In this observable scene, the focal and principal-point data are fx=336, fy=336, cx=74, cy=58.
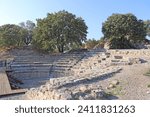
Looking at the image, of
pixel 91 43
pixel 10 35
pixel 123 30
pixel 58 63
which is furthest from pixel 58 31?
pixel 91 43

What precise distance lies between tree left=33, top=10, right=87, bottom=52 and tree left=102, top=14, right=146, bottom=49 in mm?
3484

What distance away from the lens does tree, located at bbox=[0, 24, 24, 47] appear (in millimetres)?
44894

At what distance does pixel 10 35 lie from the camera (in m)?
45.0

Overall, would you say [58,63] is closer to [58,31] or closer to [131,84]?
[58,31]

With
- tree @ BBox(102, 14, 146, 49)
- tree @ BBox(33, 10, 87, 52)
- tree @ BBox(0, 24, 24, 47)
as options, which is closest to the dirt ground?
tree @ BBox(33, 10, 87, 52)

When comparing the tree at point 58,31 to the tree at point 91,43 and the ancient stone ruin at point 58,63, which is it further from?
the tree at point 91,43

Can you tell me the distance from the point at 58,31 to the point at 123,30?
8476 millimetres

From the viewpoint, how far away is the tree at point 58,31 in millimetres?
40469

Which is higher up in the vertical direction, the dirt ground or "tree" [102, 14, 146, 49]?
"tree" [102, 14, 146, 49]

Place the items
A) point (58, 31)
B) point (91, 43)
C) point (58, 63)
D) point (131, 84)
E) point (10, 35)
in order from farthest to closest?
1. point (91, 43)
2. point (10, 35)
3. point (58, 31)
4. point (58, 63)
5. point (131, 84)

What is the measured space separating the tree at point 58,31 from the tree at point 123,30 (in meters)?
3.48

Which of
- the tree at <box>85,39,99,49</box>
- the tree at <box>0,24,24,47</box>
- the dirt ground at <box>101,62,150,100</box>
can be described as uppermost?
the tree at <box>0,24,24,47</box>

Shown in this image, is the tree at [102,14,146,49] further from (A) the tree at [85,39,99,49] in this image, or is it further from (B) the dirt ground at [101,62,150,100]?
(B) the dirt ground at [101,62,150,100]

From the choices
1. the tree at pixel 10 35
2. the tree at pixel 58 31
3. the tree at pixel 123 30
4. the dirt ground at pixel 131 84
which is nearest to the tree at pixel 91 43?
the tree at pixel 123 30
